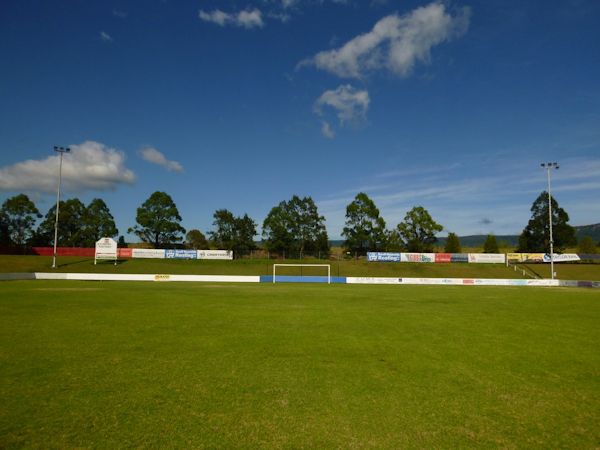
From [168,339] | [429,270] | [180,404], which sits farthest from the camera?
[429,270]

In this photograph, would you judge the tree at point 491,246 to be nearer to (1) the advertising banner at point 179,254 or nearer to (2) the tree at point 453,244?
(2) the tree at point 453,244

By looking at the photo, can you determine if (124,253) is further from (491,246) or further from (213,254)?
(491,246)

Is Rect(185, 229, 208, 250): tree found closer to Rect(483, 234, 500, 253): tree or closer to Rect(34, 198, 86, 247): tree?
Rect(34, 198, 86, 247): tree

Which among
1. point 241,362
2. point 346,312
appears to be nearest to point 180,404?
point 241,362

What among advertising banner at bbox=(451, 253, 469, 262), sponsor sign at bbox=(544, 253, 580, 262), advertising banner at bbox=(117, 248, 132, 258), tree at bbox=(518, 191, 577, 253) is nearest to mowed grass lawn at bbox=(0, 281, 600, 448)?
advertising banner at bbox=(117, 248, 132, 258)

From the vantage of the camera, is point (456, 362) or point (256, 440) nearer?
point (256, 440)

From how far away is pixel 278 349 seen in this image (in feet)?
37.0

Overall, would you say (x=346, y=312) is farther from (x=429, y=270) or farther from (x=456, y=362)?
(x=429, y=270)

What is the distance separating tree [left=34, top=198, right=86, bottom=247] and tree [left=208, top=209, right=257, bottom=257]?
32.9 metres

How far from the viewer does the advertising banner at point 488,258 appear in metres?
77.4

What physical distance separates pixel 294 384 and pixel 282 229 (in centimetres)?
8479

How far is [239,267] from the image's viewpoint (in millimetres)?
71062

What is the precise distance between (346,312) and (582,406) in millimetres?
13021

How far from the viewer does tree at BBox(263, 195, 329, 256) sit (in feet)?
305
